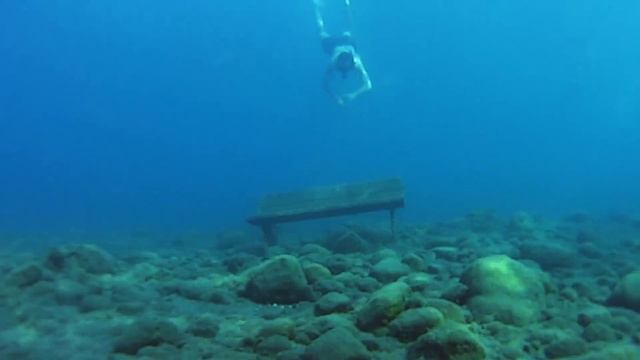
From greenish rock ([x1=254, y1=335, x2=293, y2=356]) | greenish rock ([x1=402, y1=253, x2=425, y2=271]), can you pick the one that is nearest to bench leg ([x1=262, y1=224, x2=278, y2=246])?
greenish rock ([x1=402, y1=253, x2=425, y2=271])

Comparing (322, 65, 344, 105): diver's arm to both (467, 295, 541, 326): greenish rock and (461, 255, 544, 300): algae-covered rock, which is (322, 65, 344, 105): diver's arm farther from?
(467, 295, 541, 326): greenish rock

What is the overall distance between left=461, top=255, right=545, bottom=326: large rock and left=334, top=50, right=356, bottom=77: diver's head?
1329cm

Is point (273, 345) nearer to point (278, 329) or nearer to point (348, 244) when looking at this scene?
point (278, 329)

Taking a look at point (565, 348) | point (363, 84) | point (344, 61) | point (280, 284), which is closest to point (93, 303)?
point (280, 284)

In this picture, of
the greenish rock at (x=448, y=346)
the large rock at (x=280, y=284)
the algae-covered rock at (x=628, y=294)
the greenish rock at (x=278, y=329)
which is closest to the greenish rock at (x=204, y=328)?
the greenish rock at (x=278, y=329)

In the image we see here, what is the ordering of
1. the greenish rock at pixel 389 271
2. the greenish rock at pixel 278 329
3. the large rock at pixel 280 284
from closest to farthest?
1. the greenish rock at pixel 278 329
2. the large rock at pixel 280 284
3. the greenish rock at pixel 389 271

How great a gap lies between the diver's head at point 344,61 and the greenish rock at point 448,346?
15327mm

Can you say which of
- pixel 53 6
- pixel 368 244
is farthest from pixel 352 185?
pixel 53 6

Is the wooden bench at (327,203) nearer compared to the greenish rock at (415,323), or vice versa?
the greenish rock at (415,323)

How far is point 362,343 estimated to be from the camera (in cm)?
548

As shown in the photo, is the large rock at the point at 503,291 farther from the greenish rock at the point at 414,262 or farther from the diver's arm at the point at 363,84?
the diver's arm at the point at 363,84

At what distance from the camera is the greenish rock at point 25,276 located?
7.55 metres

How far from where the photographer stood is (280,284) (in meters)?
7.47

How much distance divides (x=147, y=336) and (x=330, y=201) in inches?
294
